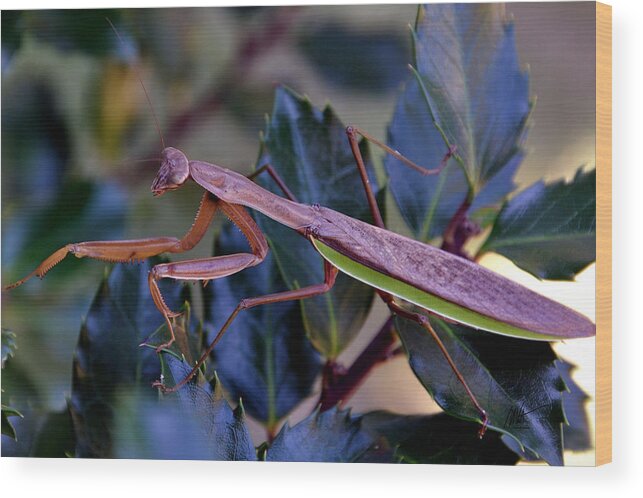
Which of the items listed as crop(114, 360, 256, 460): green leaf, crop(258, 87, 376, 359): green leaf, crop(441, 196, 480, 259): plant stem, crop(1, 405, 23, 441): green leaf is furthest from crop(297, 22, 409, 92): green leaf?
crop(1, 405, 23, 441): green leaf

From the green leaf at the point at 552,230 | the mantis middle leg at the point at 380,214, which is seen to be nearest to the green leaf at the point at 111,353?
the mantis middle leg at the point at 380,214

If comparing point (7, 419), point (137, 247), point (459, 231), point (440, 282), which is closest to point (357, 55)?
point (459, 231)

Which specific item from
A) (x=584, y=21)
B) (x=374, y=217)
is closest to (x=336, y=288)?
(x=374, y=217)

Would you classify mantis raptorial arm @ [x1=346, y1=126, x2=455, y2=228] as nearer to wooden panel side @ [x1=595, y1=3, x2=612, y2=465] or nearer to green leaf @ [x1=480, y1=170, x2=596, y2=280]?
green leaf @ [x1=480, y1=170, x2=596, y2=280]

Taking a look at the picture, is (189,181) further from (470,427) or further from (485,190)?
(470,427)

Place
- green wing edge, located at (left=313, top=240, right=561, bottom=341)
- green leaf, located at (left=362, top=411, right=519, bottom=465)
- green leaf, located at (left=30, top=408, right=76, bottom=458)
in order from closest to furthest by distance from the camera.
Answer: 1. green wing edge, located at (left=313, top=240, right=561, bottom=341)
2. green leaf, located at (left=362, top=411, right=519, bottom=465)
3. green leaf, located at (left=30, top=408, right=76, bottom=458)

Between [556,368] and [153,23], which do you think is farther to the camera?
[153,23]
